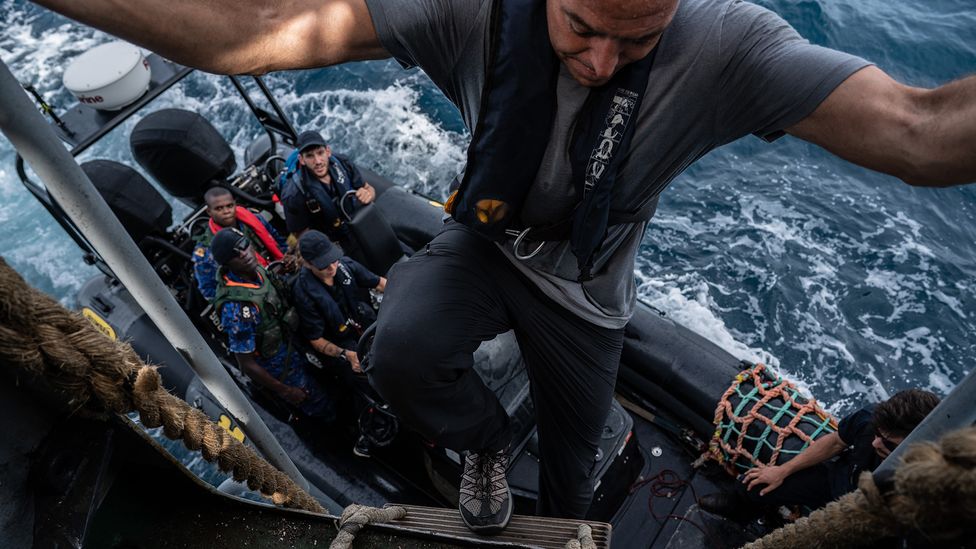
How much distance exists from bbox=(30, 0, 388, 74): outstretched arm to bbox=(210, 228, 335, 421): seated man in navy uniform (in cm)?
320

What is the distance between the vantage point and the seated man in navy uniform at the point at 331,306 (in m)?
4.45

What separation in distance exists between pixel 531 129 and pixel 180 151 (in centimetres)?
464

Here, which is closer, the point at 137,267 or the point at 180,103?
the point at 137,267

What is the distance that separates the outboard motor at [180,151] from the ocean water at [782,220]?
3.40 metres

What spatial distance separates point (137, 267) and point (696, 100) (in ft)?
4.54

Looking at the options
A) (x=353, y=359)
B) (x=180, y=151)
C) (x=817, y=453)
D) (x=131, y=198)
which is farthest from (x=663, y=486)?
(x=180, y=151)

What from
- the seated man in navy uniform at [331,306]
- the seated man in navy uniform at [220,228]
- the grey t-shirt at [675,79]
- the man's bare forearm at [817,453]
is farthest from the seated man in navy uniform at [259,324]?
the man's bare forearm at [817,453]

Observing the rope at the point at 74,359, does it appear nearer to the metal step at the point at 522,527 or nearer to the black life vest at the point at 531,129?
the metal step at the point at 522,527

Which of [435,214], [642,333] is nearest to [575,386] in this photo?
[642,333]

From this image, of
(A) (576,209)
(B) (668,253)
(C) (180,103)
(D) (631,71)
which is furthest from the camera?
(C) (180,103)

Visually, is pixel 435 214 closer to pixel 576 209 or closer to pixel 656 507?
pixel 656 507

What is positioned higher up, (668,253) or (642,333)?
(642,333)

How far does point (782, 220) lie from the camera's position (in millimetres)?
8109

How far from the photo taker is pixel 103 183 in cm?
514
